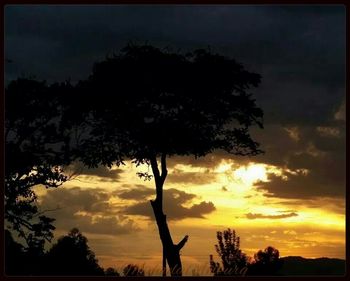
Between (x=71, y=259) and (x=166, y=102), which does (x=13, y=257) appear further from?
(x=166, y=102)

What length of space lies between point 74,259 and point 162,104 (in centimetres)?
1019

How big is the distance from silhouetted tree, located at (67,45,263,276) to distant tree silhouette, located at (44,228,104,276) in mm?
4937

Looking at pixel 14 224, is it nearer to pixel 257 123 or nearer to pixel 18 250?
pixel 18 250

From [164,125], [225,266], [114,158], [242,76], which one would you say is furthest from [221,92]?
[225,266]

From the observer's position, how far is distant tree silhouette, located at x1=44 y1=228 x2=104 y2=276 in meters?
37.3

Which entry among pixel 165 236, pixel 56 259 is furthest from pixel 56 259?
pixel 165 236

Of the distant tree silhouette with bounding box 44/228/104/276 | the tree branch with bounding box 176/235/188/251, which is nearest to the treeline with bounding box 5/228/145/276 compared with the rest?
the distant tree silhouette with bounding box 44/228/104/276

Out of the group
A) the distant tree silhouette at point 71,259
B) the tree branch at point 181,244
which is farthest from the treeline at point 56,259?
the tree branch at point 181,244

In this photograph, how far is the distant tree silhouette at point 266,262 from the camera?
117ft

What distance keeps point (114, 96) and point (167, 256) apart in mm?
9614

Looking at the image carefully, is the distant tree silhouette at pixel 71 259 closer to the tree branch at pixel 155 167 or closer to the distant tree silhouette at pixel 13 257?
the distant tree silhouette at pixel 13 257

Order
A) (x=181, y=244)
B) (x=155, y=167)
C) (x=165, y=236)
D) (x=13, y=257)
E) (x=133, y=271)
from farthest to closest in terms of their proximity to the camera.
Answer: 1. (x=13, y=257)
2. (x=155, y=167)
3. (x=181, y=244)
4. (x=165, y=236)
5. (x=133, y=271)

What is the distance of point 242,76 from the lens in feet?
124

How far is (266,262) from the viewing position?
117 feet
